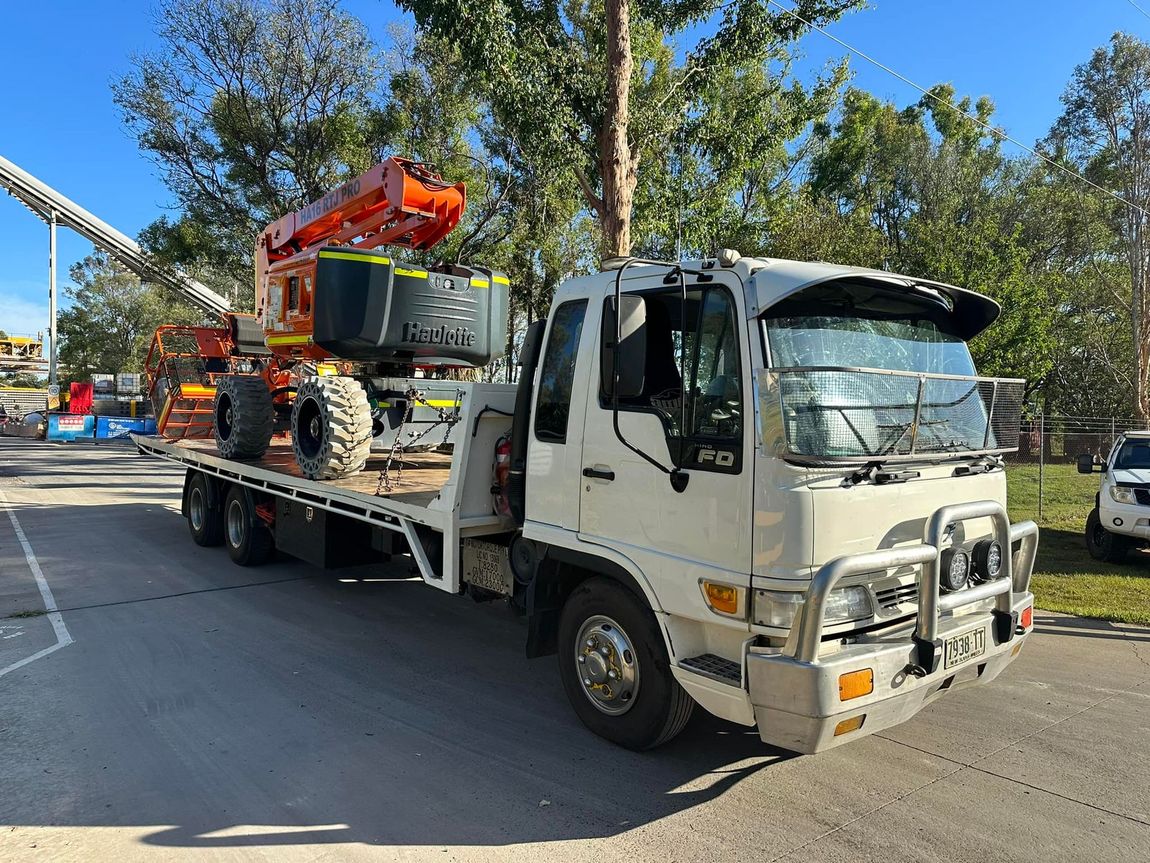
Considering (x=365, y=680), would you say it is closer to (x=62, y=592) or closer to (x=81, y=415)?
(x=62, y=592)

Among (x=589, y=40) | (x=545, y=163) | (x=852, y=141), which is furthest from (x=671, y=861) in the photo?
(x=852, y=141)

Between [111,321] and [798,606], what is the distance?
5296cm

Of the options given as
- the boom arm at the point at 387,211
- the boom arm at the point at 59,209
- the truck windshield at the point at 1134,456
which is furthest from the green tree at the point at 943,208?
the boom arm at the point at 59,209

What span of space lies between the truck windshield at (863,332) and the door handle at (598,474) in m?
1.09

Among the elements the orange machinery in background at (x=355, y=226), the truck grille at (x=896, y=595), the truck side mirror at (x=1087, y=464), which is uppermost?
the orange machinery in background at (x=355, y=226)

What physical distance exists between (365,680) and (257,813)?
1.72 m

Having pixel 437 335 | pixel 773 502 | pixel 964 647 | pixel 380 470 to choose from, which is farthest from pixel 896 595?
pixel 437 335

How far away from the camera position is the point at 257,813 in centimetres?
360

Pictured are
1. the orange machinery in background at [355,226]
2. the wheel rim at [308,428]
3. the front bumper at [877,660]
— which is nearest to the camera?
the front bumper at [877,660]

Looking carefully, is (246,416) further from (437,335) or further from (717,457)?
(717,457)

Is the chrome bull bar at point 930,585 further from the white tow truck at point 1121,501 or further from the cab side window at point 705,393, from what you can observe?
the white tow truck at point 1121,501

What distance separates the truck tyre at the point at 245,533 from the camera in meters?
8.51

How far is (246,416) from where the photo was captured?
8.20 meters

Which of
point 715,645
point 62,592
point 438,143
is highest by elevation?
point 438,143
